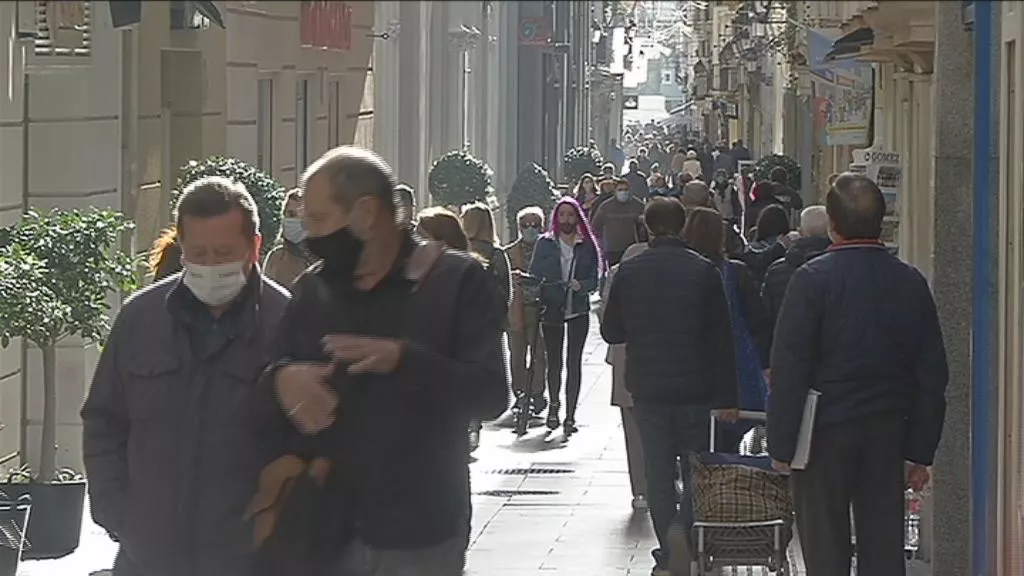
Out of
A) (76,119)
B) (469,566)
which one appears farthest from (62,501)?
(76,119)

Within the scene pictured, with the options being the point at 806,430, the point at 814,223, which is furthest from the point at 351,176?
the point at 814,223

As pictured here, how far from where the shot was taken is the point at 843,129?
51.9 feet

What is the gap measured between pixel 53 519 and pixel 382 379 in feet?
18.6

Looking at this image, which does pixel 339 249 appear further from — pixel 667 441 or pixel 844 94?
pixel 844 94

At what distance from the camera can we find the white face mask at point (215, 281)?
563 centimetres

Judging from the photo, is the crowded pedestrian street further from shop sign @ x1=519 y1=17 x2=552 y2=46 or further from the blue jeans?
shop sign @ x1=519 y1=17 x2=552 y2=46

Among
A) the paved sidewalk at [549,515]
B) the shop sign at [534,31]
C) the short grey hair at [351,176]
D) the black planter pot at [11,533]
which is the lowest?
the paved sidewalk at [549,515]

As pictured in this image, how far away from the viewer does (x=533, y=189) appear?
22547 millimetres

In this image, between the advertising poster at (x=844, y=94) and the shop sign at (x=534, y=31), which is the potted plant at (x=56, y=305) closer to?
the shop sign at (x=534, y=31)

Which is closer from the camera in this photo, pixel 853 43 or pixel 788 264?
pixel 788 264

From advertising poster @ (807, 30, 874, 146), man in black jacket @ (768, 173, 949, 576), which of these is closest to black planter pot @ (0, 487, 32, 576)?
man in black jacket @ (768, 173, 949, 576)

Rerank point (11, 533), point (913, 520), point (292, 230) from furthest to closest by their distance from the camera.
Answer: point (913, 520) → point (292, 230) → point (11, 533)

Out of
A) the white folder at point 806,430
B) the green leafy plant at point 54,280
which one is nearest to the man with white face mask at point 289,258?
the green leafy plant at point 54,280

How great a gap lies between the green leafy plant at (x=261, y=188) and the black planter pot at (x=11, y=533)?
3.22m
